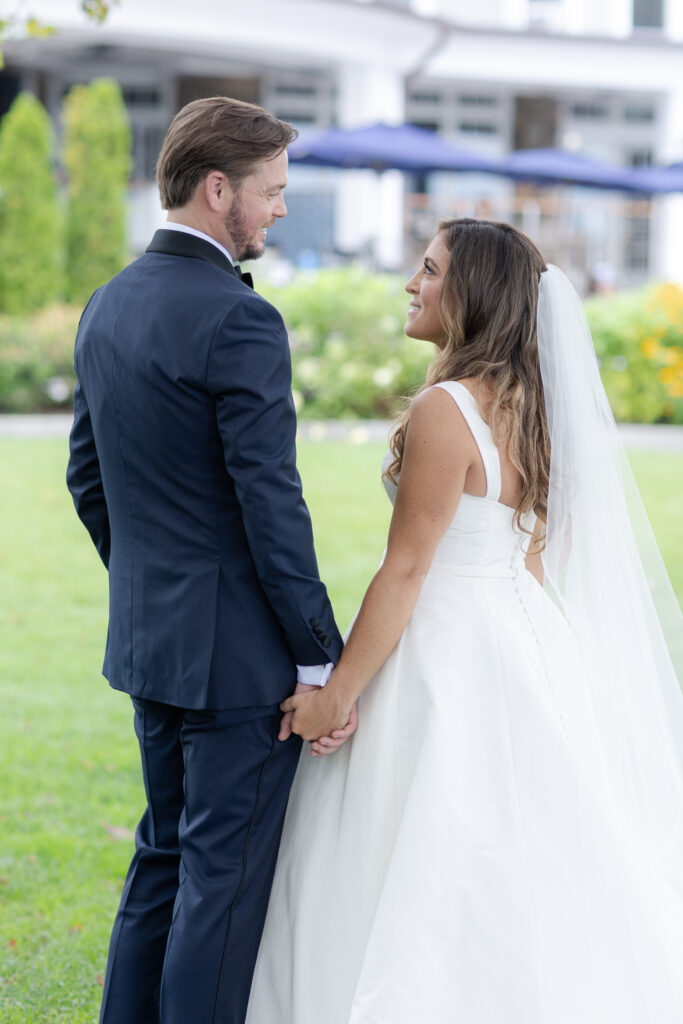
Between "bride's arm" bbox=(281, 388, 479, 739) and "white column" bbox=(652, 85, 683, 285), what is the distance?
63.9 feet

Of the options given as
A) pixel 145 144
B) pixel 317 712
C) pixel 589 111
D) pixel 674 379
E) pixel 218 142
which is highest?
pixel 589 111

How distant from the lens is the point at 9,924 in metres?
3.51

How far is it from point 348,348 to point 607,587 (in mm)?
9174

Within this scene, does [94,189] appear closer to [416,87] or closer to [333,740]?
[416,87]

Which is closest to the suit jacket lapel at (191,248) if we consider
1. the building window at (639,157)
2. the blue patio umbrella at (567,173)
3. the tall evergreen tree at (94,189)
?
the tall evergreen tree at (94,189)

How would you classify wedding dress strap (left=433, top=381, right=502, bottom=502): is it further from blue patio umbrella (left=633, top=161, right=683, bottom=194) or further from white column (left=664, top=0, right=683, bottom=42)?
white column (left=664, top=0, right=683, bottom=42)

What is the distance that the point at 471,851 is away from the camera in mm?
2557

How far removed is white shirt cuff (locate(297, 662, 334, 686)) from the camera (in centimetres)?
256

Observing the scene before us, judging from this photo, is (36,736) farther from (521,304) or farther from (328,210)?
(328,210)

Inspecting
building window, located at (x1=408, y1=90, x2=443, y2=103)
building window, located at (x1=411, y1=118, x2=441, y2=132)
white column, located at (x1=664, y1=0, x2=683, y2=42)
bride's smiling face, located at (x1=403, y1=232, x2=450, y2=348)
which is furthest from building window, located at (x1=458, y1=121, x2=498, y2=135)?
bride's smiling face, located at (x1=403, y1=232, x2=450, y2=348)

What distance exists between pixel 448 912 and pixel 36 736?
2.95m

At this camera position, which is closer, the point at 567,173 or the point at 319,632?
the point at 319,632

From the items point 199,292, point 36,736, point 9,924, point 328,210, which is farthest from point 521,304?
point 328,210

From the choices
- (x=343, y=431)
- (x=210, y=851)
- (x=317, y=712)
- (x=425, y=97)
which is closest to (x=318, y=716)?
(x=317, y=712)
